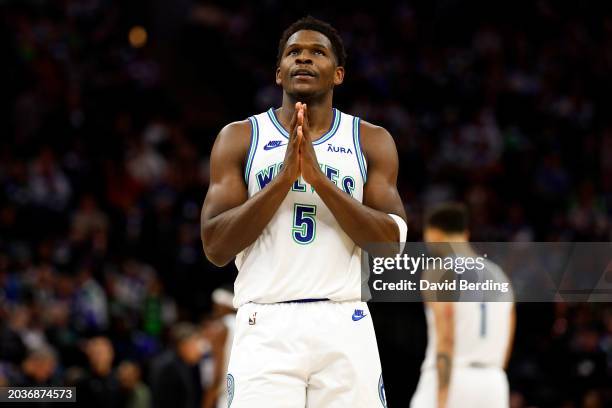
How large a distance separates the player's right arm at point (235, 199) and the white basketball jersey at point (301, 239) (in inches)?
2.6

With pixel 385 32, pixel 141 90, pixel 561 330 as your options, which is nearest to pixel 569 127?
pixel 385 32

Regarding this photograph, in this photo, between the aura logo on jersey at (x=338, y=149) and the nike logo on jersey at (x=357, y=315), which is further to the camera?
the aura logo on jersey at (x=338, y=149)

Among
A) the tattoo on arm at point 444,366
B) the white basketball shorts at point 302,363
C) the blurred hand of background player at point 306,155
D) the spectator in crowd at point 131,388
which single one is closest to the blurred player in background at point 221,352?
the spectator in crowd at point 131,388

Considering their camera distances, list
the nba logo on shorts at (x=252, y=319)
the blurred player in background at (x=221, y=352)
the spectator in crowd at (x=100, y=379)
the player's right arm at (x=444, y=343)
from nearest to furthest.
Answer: the nba logo on shorts at (x=252, y=319) → the player's right arm at (x=444, y=343) → the blurred player in background at (x=221, y=352) → the spectator in crowd at (x=100, y=379)

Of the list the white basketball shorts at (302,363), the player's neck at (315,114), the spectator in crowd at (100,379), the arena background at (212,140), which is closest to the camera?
the white basketball shorts at (302,363)

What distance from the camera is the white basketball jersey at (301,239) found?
15.7 feet

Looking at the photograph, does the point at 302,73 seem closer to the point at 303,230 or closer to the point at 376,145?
the point at 376,145

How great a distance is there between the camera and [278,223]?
16.0 ft

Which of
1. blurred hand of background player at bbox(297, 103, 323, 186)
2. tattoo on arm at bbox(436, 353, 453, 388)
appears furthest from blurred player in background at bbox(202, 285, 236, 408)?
blurred hand of background player at bbox(297, 103, 323, 186)

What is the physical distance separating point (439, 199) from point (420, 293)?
9190 mm

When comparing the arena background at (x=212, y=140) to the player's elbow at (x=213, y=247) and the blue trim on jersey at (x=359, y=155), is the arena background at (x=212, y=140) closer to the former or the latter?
the blue trim on jersey at (x=359, y=155)

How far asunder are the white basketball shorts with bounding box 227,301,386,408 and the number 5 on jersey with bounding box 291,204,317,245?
0.31 meters

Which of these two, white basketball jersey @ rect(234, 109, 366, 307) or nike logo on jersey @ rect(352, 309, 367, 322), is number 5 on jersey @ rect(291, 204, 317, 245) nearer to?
white basketball jersey @ rect(234, 109, 366, 307)

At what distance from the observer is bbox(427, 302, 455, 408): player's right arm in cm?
764
